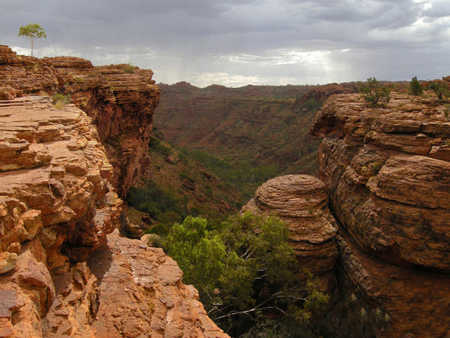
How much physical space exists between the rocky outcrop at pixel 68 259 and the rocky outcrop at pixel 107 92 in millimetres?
6832

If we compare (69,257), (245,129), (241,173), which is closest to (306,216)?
(69,257)

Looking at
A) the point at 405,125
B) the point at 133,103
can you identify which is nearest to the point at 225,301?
the point at 405,125

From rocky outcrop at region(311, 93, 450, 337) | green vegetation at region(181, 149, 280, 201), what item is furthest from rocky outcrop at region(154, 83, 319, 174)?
rocky outcrop at region(311, 93, 450, 337)

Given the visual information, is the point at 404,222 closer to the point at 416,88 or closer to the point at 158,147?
the point at 416,88

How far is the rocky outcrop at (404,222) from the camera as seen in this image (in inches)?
559

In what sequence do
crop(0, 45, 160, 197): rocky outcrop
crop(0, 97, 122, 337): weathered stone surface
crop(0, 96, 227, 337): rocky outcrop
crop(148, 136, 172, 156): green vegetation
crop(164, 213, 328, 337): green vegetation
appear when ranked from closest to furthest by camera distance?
crop(0, 97, 122, 337): weathered stone surface
crop(0, 96, 227, 337): rocky outcrop
crop(164, 213, 328, 337): green vegetation
crop(0, 45, 160, 197): rocky outcrop
crop(148, 136, 172, 156): green vegetation

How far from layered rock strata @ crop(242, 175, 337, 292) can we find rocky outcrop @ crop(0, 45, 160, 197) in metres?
9.28

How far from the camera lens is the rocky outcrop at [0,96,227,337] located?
4.05m

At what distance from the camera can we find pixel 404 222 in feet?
48.0

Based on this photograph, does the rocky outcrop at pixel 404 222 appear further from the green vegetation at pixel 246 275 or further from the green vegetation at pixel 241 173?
the green vegetation at pixel 241 173

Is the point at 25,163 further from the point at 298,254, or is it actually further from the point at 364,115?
the point at 364,115

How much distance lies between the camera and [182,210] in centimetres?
3197

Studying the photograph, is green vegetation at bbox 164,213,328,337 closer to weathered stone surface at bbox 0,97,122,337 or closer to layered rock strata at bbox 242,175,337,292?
layered rock strata at bbox 242,175,337,292

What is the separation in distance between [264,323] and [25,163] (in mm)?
13568
